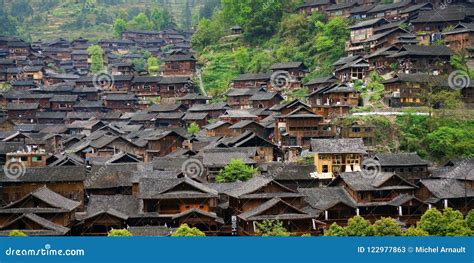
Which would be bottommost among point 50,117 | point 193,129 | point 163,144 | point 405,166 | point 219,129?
point 405,166

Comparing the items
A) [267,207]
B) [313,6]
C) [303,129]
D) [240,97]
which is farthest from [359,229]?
[313,6]

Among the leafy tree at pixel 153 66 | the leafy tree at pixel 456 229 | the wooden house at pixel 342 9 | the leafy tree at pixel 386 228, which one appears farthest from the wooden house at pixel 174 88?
the leafy tree at pixel 456 229

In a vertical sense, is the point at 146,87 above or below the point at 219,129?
above

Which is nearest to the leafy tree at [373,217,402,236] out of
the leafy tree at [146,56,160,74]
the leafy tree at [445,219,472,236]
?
the leafy tree at [445,219,472,236]

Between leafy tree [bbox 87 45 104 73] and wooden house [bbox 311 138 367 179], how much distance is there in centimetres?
5736

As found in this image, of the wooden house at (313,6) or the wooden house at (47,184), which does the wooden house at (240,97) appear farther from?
the wooden house at (47,184)

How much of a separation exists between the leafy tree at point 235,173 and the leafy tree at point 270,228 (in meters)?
10.7

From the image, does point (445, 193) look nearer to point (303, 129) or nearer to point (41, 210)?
point (303, 129)

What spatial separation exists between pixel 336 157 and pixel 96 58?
62263 millimetres

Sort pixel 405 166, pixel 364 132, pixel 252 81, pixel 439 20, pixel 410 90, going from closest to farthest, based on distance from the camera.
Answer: pixel 405 166
pixel 364 132
pixel 410 90
pixel 439 20
pixel 252 81

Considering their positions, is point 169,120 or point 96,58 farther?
point 96,58

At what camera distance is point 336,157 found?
48.7 meters

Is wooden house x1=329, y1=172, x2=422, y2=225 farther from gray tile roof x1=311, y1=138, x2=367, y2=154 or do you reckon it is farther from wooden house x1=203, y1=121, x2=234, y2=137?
wooden house x1=203, y1=121, x2=234, y2=137

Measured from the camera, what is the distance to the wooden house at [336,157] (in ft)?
159
